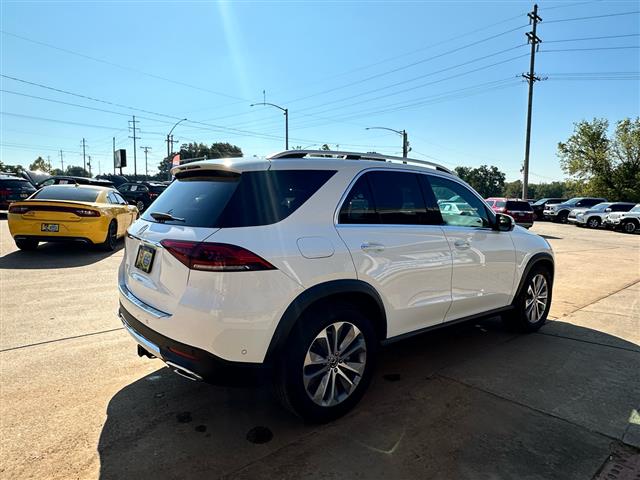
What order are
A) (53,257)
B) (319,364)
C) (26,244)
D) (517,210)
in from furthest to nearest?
(517,210) < (26,244) < (53,257) < (319,364)

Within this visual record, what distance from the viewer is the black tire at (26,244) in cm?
877

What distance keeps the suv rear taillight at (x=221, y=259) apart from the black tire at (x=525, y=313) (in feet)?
11.0

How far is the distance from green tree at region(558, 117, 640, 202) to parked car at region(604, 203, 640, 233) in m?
26.5

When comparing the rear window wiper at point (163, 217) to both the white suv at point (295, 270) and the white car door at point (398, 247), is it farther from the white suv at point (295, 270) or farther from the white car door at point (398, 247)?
the white car door at point (398, 247)

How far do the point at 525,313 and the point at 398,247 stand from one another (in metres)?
2.42

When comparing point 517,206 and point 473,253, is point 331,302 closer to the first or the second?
point 473,253

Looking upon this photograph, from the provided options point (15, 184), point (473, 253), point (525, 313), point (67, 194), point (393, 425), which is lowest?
point (393, 425)

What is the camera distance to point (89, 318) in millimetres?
5012

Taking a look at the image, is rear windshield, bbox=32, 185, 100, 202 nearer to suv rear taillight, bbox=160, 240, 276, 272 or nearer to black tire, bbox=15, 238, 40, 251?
black tire, bbox=15, 238, 40, 251

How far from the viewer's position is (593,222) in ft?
86.9

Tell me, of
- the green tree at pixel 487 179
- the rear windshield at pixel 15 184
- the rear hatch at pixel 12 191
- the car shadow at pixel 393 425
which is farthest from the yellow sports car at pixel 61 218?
the green tree at pixel 487 179

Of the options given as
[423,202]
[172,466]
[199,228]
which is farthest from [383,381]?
[199,228]

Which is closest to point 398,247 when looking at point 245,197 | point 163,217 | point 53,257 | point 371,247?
point 371,247

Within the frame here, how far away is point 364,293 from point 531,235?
2.85m
